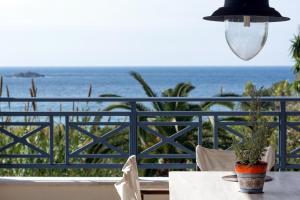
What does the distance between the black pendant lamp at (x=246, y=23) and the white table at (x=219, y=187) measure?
0.67 meters

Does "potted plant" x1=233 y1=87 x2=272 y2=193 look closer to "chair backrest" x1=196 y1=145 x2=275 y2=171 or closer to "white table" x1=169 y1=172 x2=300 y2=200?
"white table" x1=169 y1=172 x2=300 y2=200

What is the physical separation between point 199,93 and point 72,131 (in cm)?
3707

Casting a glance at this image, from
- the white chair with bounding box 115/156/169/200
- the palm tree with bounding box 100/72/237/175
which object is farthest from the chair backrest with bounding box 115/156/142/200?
the palm tree with bounding box 100/72/237/175

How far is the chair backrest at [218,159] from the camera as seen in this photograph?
4410mm

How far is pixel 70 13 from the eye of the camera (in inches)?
1699

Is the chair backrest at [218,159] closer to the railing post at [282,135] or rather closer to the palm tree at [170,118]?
the railing post at [282,135]

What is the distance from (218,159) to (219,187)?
831mm

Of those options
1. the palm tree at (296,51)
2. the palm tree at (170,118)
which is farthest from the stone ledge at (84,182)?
the palm tree at (296,51)

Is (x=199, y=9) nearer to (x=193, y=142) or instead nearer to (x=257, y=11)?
(x=193, y=142)

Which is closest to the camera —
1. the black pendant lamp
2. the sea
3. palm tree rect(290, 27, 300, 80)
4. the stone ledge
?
the black pendant lamp

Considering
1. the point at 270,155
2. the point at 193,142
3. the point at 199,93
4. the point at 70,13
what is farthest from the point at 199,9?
the point at 270,155

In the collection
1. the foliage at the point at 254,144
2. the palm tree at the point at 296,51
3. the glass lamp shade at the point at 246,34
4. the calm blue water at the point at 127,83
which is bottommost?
the calm blue water at the point at 127,83

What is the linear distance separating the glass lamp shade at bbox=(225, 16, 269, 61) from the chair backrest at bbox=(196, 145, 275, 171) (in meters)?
1.18

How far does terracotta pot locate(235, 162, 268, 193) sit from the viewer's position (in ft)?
11.5
